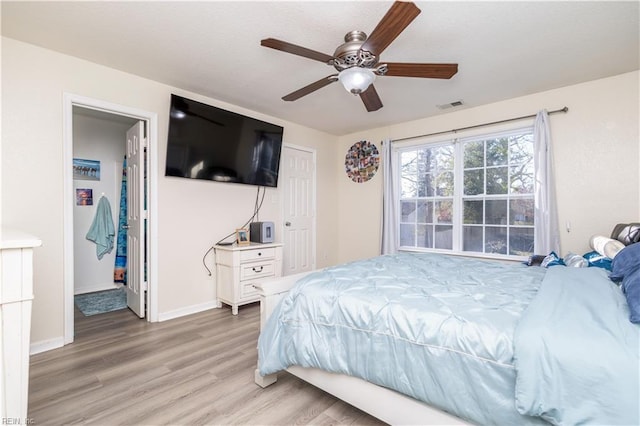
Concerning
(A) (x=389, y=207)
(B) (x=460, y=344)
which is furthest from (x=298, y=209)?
(B) (x=460, y=344)

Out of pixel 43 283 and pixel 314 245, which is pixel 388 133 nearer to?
pixel 314 245

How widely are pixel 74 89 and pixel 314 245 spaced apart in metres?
3.41

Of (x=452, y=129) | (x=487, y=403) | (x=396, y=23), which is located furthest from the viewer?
(x=452, y=129)

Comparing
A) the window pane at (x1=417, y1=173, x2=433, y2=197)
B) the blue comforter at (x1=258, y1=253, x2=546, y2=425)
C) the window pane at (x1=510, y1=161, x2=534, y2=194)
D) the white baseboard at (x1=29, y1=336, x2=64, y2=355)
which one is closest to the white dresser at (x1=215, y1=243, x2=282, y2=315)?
the white baseboard at (x1=29, y1=336, x2=64, y2=355)

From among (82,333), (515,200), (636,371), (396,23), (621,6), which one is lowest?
(82,333)

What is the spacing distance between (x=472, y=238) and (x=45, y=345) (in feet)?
14.6

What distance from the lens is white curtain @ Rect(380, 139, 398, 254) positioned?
4367 mm

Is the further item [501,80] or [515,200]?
[515,200]

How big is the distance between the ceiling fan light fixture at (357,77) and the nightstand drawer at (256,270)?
2262 millimetres

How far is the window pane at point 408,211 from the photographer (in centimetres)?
438

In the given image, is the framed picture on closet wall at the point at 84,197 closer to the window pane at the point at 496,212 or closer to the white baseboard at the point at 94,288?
the white baseboard at the point at 94,288

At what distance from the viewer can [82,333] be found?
277 cm

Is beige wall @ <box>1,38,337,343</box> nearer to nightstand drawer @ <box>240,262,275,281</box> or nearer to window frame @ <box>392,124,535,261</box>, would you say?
nightstand drawer @ <box>240,262,275,281</box>

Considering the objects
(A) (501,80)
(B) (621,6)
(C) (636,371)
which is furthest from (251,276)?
(B) (621,6)
